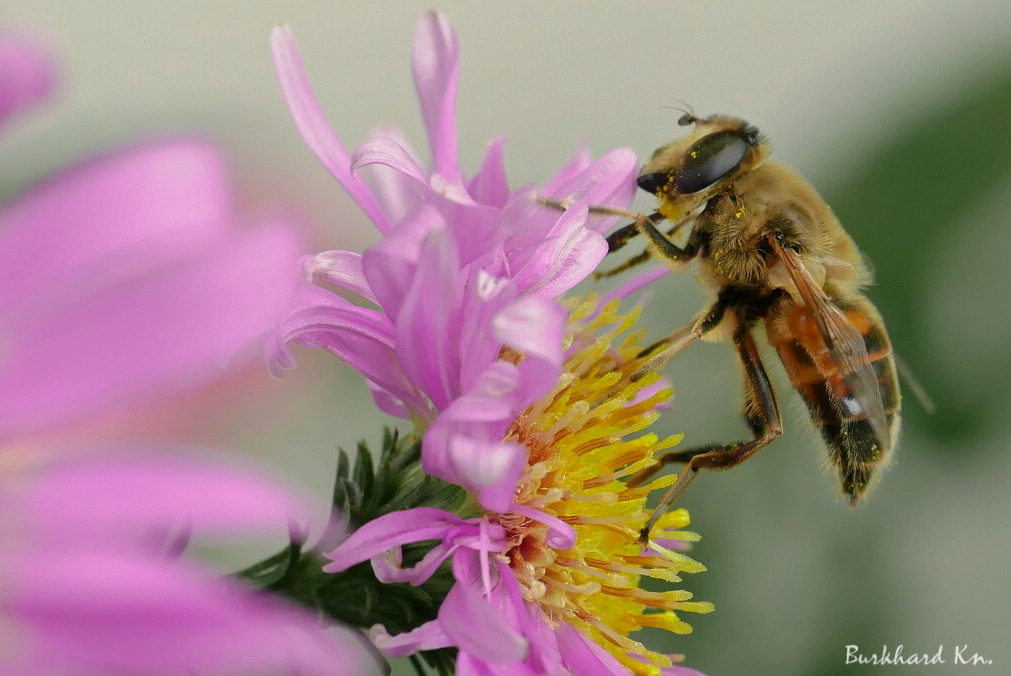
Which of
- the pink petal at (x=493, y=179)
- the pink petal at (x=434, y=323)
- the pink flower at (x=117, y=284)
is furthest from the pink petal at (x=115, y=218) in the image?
the pink petal at (x=493, y=179)

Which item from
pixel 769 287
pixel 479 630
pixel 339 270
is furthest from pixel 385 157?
pixel 769 287

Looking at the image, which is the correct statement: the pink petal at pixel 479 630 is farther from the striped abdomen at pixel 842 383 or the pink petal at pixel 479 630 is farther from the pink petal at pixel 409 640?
the striped abdomen at pixel 842 383

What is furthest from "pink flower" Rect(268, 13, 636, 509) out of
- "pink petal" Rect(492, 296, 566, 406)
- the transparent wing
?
the transparent wing

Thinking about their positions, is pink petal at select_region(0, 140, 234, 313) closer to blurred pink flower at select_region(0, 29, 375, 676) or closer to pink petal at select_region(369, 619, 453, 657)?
blurred pink flower at select_region(0, 29, 375, 676)

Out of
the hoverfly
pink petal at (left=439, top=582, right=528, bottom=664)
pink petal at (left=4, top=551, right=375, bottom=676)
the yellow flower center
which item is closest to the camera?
pink petal at (left=4, top=551, right=375, bottom=676)

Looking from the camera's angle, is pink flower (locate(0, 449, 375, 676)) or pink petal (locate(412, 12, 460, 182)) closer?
pink flower (locate(0, 449, 375, 676))

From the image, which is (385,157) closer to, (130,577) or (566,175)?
(566,175)
